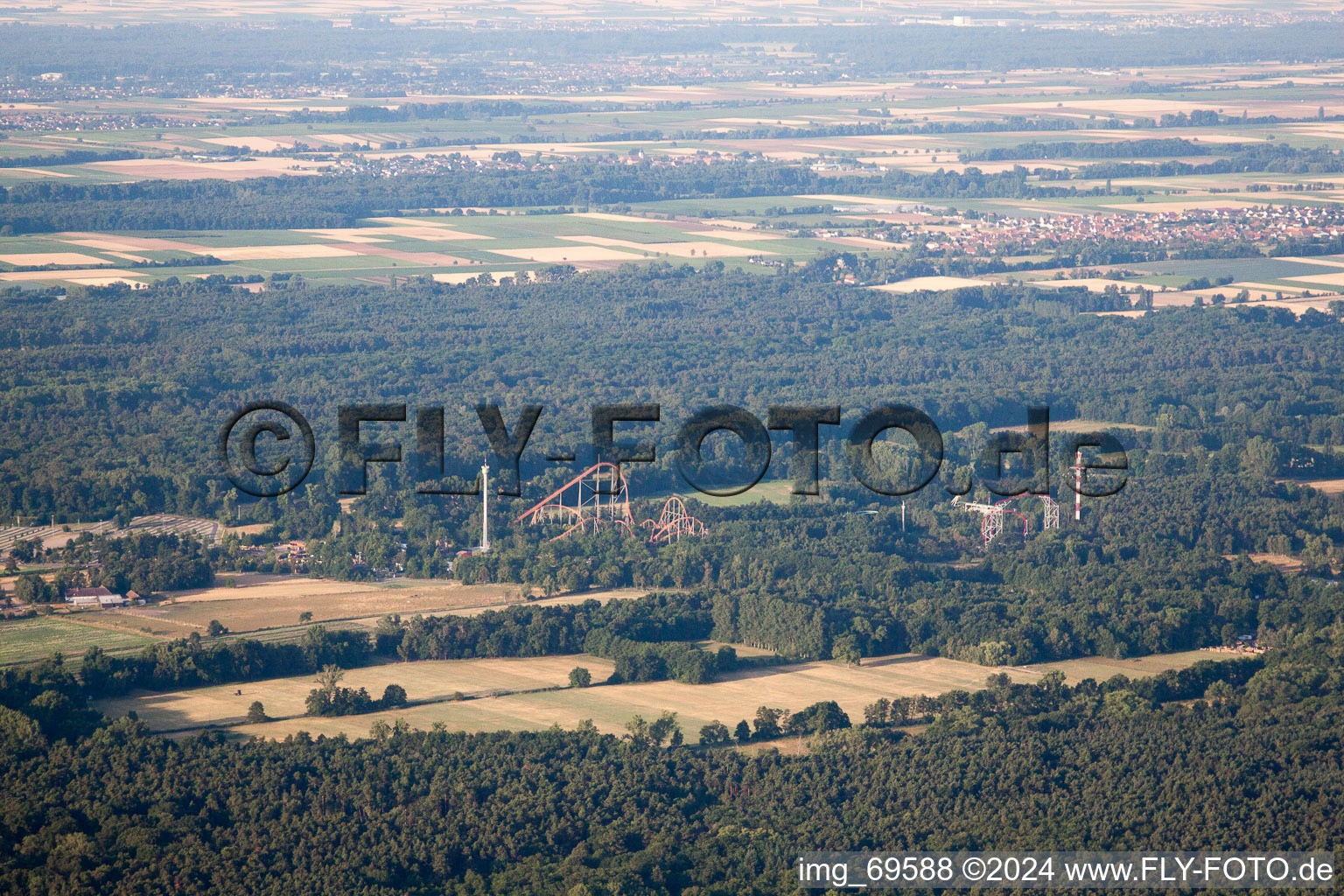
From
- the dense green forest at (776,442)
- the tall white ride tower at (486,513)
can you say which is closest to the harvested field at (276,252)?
Answer: the dense green forest at (776,442)

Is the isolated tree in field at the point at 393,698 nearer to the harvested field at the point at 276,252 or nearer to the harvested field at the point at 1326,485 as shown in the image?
the harvested field at the point at 1326,485

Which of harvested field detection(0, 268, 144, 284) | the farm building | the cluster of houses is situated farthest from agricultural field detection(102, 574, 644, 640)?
the cluster of houses

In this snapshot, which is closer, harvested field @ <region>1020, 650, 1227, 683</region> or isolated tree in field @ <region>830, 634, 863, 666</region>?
harvested field @ <region>1020, 650, 1227, 683</region>

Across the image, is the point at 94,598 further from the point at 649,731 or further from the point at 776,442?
the point at 776,442

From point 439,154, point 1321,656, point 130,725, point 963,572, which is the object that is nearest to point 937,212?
point 439,154

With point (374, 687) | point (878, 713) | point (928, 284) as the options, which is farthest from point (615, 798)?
point (928, 284)

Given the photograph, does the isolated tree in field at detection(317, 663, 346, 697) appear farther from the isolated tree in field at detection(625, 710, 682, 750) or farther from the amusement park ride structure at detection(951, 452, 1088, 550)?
the amusement park ride structure at detection(951, 452, 1088, 550)
